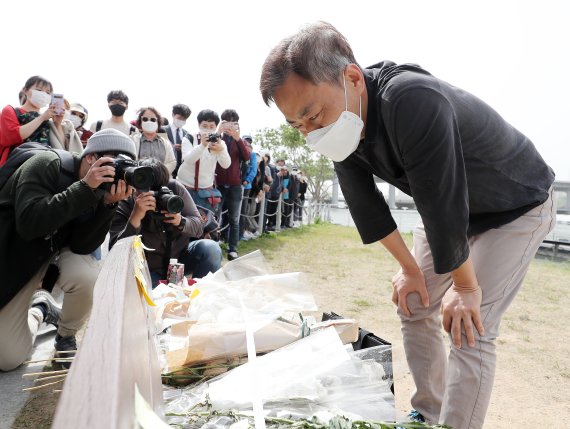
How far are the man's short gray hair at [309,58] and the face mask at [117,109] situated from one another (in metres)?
3.37

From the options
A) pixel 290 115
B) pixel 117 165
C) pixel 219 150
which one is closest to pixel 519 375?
pixel 290 115

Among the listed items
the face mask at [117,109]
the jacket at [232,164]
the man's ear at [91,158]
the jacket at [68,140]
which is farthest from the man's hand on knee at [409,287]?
the jacket at [232,164]

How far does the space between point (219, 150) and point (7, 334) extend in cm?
322

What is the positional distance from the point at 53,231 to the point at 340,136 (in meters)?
1.68

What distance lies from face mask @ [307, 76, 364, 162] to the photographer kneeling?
1.46 meters

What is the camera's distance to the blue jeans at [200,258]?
3535mm

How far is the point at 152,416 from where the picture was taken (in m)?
0.45

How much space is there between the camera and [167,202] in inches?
110

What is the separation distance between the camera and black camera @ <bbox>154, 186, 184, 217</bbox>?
8.91ft

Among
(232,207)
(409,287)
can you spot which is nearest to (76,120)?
(232,207)

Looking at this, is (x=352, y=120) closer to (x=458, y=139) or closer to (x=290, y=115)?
(x=290, y=115)

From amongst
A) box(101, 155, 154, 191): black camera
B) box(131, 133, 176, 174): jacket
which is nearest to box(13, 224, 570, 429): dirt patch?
box(101, 155, 154, 191): black camera

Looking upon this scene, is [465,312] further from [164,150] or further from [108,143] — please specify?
[164,150]

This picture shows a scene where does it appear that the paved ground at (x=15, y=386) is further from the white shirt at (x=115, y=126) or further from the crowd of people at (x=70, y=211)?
the white shirt at (x=115, y=126)
